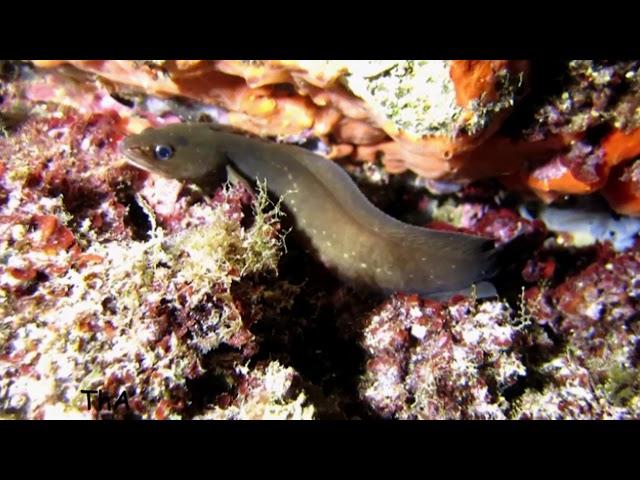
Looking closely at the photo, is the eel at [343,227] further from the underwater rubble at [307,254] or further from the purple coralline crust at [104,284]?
the purple coralline crust at [104,284]

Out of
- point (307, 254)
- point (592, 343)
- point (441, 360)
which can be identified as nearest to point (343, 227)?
point (307, 254)

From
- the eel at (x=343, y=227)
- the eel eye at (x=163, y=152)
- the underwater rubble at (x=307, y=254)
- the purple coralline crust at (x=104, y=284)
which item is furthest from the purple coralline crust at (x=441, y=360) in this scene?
the eel eye at (x=163, y=152)

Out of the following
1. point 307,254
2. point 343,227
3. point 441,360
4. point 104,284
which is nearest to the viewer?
point 104,284

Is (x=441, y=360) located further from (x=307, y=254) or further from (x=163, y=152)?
(x=163, y=152)

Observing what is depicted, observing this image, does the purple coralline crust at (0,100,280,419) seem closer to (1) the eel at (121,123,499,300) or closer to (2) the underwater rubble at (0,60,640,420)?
(2) the underwater rubble at (0,60,640,420)

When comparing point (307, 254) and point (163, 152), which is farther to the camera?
point (307, 254)

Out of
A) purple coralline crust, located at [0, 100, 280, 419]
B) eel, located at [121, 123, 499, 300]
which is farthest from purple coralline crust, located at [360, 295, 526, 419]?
purple coralline crust, located at [0, 100, 280, 419]
